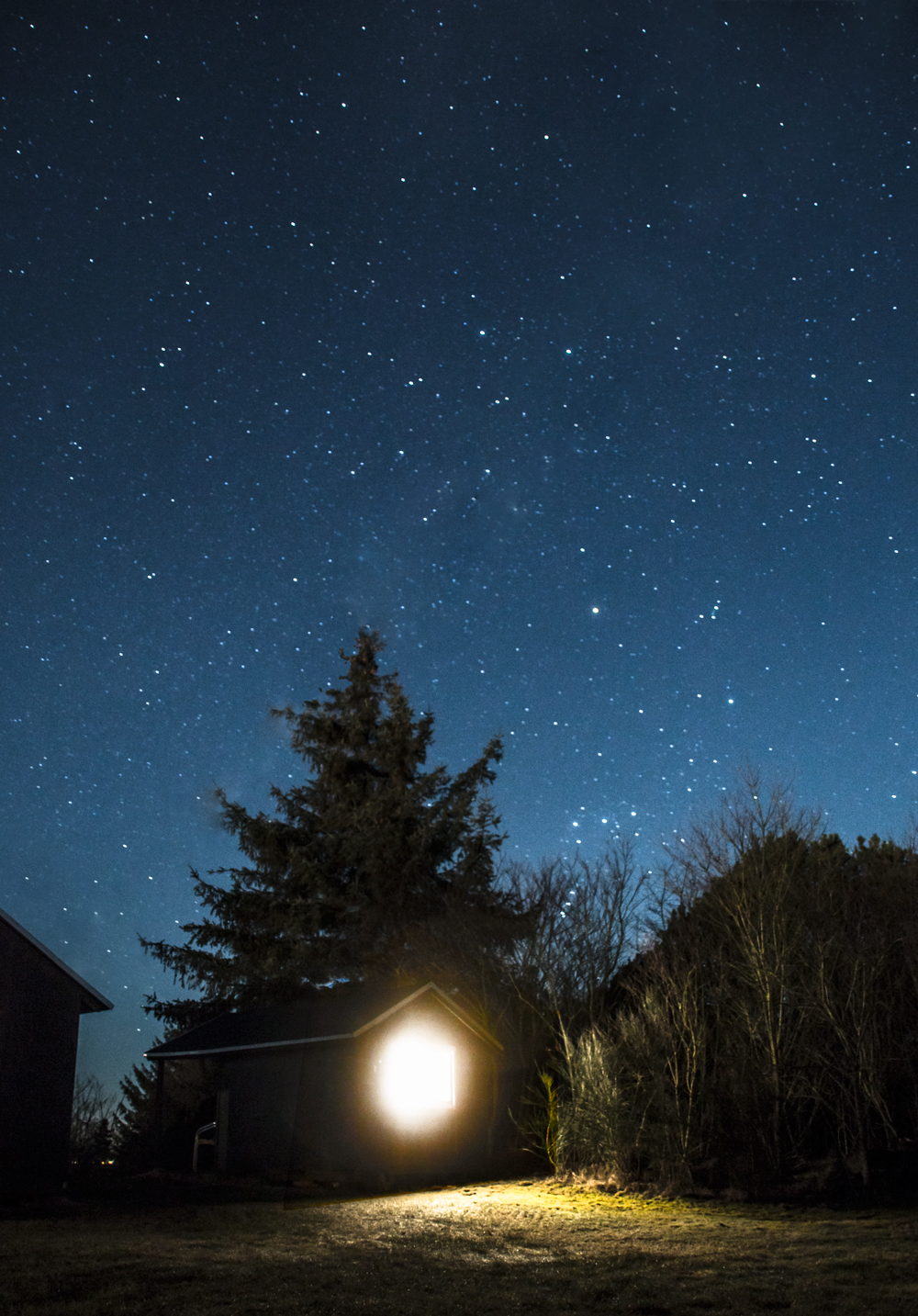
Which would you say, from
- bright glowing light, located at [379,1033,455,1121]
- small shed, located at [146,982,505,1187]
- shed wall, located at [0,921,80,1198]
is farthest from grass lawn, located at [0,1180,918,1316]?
bright glowing light, located at [379,1033,455,1121]

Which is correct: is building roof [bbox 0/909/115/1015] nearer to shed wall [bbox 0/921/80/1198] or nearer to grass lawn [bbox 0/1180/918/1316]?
shed wall [bbox 0/921/80/1198]

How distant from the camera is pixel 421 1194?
15773mm

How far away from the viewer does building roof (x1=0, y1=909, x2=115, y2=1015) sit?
1747 centimetres

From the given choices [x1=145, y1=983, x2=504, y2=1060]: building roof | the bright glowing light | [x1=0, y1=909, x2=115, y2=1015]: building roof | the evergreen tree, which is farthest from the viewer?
the evergreen tree

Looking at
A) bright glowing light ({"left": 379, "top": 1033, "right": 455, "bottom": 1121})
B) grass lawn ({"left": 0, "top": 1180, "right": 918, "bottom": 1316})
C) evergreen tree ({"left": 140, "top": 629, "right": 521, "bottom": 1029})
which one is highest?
Result: evergreen tree ({"left": 140, "top": 629, "right": 521, "bottom": 1029})

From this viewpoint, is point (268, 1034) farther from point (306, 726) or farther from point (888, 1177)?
point (306, 726)

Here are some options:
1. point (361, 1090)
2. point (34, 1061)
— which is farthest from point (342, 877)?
point (34, 1061)

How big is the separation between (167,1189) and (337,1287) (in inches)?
452

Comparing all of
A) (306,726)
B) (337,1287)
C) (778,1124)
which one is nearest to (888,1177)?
(778,1124)

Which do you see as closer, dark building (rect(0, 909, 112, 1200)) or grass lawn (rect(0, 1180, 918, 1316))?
grass lawn (rect(0, 1180, 918, 1316))

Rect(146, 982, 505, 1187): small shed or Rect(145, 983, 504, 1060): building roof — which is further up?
Rect(145, 983, 504, 1060): building roof

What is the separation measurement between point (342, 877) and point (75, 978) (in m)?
12.5

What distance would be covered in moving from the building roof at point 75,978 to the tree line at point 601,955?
24.4ft

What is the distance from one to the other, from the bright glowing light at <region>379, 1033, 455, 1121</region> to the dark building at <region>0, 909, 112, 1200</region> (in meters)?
6.12
